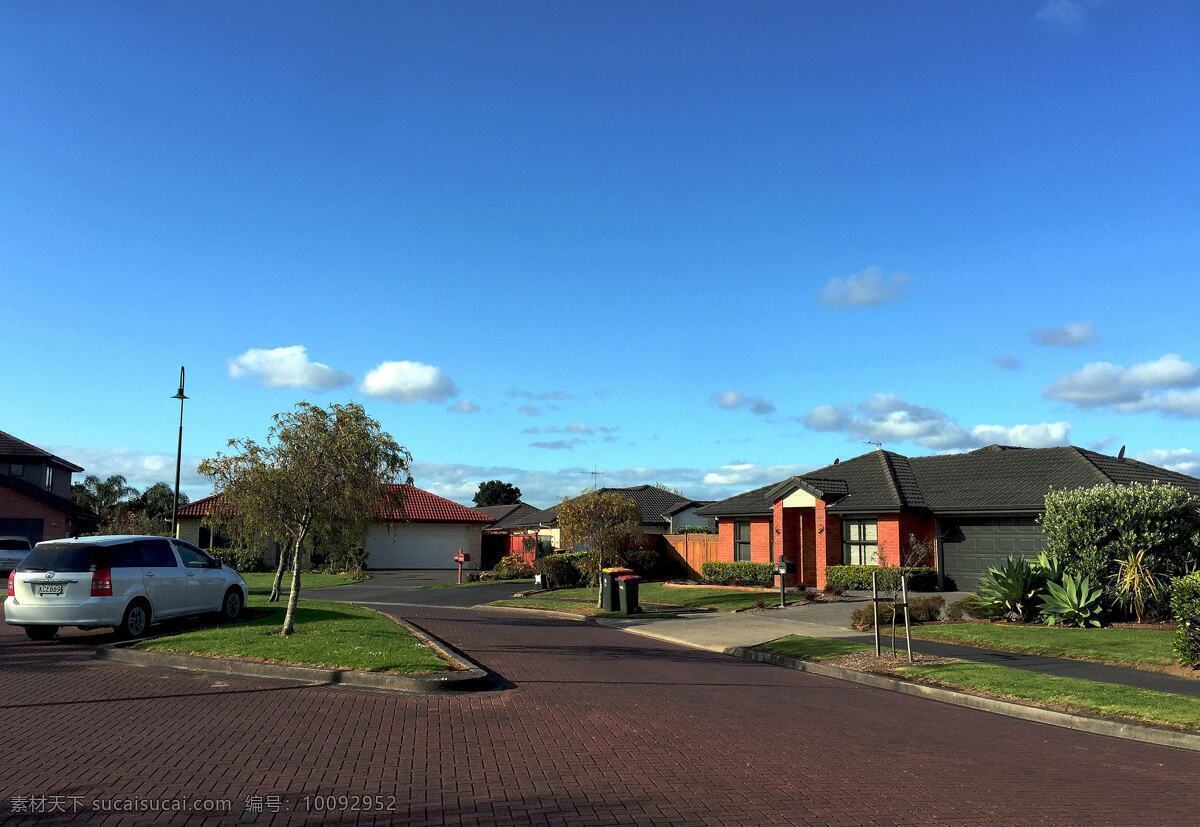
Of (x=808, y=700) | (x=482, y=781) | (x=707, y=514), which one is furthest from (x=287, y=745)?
(x=707, y=514)

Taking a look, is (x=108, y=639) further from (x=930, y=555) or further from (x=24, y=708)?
(x=930, y=555)

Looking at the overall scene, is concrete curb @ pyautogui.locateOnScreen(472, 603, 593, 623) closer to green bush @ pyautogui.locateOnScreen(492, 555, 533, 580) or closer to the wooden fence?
the wooden fence

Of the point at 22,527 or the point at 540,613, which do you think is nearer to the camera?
the point at 540,613

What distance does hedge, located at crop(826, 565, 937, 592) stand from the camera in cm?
2716

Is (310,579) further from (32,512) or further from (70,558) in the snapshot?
(70,558)

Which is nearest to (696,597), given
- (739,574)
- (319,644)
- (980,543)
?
(739,574)

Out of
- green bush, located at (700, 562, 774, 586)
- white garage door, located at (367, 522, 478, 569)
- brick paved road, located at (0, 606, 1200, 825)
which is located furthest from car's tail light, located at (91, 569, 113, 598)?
white garage door, located at (367, 522, 478, 569)

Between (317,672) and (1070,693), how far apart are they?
9.06 metres

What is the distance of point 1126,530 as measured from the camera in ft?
61.9

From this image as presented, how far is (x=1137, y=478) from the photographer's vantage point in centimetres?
2720

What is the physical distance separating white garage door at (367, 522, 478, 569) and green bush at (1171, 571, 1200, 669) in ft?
130

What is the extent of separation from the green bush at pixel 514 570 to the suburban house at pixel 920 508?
30.2 ft

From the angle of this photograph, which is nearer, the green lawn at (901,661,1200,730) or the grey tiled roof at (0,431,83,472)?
the green lawn at (901,661,1200,730)

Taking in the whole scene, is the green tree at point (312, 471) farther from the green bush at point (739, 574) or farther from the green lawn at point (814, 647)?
the green bush at point (739, 574)
